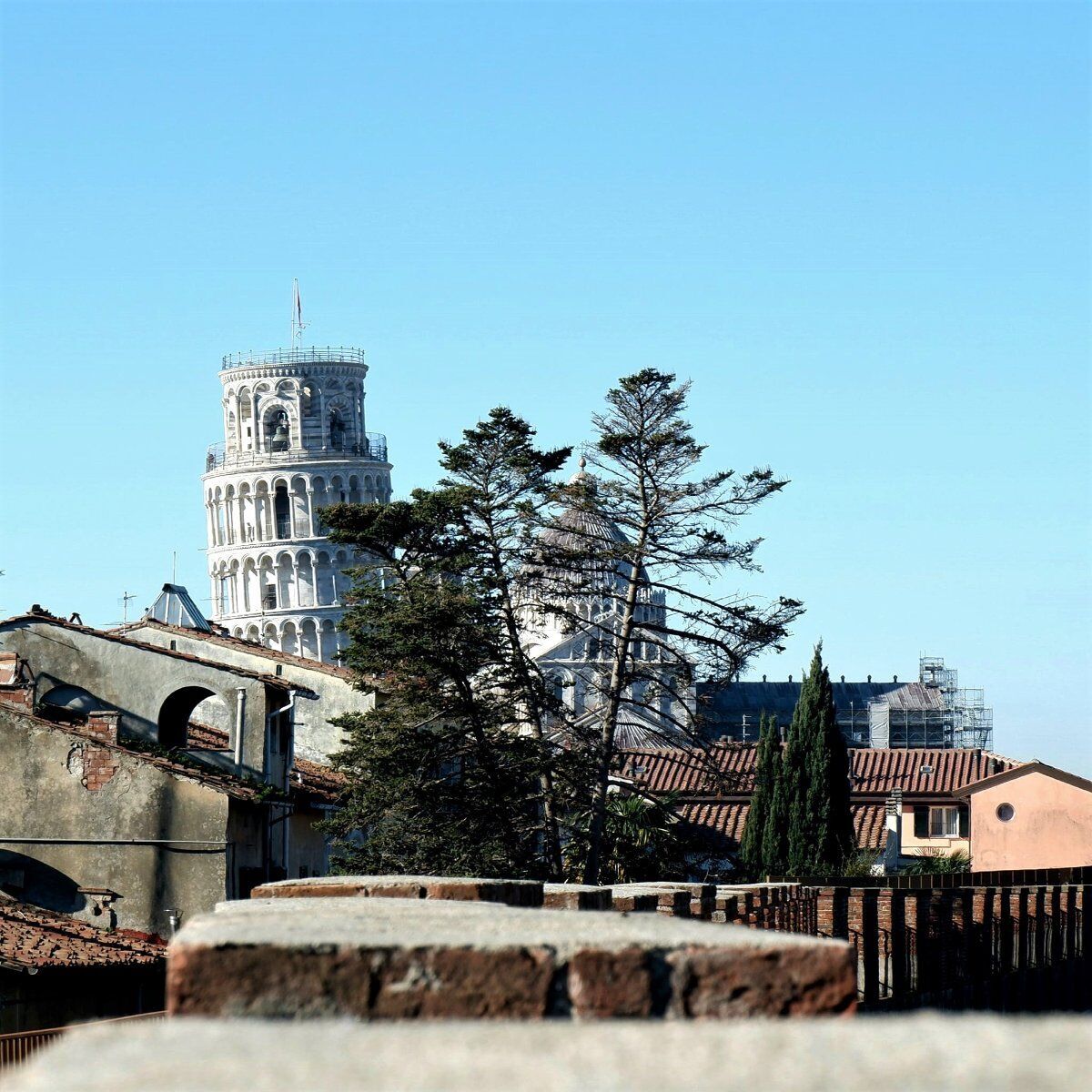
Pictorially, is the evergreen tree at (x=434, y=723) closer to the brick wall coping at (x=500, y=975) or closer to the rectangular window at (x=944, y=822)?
the brick wall coping at (x=500, y=975)

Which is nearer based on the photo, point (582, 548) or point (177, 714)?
point (177, 714)

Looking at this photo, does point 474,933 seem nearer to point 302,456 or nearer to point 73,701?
point 73,701

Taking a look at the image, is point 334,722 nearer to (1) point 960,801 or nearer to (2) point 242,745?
(2) point 242,745

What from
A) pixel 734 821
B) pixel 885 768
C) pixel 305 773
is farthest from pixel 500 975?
pixel 885 768

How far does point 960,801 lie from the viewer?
70.0 meters

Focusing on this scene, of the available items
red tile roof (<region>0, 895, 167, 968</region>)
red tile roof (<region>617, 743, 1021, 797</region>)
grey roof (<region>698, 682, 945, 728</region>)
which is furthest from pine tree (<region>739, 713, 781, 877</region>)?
grey roof (<region>698, 682, 945, 728</region>)

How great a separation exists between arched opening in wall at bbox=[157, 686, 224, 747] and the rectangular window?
42.7 m

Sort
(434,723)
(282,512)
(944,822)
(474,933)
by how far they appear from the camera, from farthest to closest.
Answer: (282,512), (944,822), (434,723), (474,933)

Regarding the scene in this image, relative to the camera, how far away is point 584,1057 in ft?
8.25

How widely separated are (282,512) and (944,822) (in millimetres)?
93372

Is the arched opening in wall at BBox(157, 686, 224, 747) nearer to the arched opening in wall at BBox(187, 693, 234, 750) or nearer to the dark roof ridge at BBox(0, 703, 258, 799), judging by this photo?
the arched opening in wall at BBox(187, 693, 234, 750)

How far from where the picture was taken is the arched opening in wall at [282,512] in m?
157

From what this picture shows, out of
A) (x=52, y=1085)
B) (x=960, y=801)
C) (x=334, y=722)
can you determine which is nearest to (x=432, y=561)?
(x=334, y=722)

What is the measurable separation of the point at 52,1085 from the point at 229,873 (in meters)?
25.2
